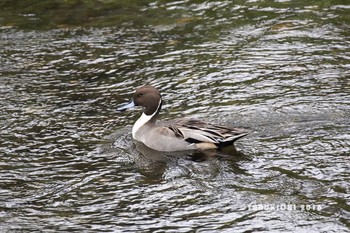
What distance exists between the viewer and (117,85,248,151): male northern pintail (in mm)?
9328

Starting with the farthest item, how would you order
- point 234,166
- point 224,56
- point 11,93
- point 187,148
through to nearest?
point 224,56 < point 11,93 < point 187,148 < point 234,166

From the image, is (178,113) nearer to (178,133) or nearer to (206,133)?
(178,133)

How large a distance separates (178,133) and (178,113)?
1.12 metres

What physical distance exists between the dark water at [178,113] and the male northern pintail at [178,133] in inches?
6.7

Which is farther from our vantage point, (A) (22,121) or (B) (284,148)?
(A) (22,121)

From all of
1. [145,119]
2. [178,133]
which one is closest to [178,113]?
[145,119]

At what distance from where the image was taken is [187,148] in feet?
31.2

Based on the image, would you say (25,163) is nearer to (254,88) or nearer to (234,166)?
(234,166)

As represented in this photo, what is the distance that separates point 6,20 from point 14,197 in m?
7.27

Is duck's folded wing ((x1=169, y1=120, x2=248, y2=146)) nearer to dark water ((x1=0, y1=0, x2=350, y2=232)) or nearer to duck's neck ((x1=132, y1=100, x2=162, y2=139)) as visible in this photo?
dark water ((x1=0, y1=0, x2=350, y2=232))

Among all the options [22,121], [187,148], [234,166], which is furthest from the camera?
[22,121]

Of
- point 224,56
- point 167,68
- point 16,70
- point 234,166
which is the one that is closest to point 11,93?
point 16,70

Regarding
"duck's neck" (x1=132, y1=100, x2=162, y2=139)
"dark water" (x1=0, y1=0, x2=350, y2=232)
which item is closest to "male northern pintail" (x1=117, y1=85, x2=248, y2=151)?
"duck's neck" (x1=132, y1=100, x2=162, y2=139)

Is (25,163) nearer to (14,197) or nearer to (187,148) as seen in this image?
(14,197)
